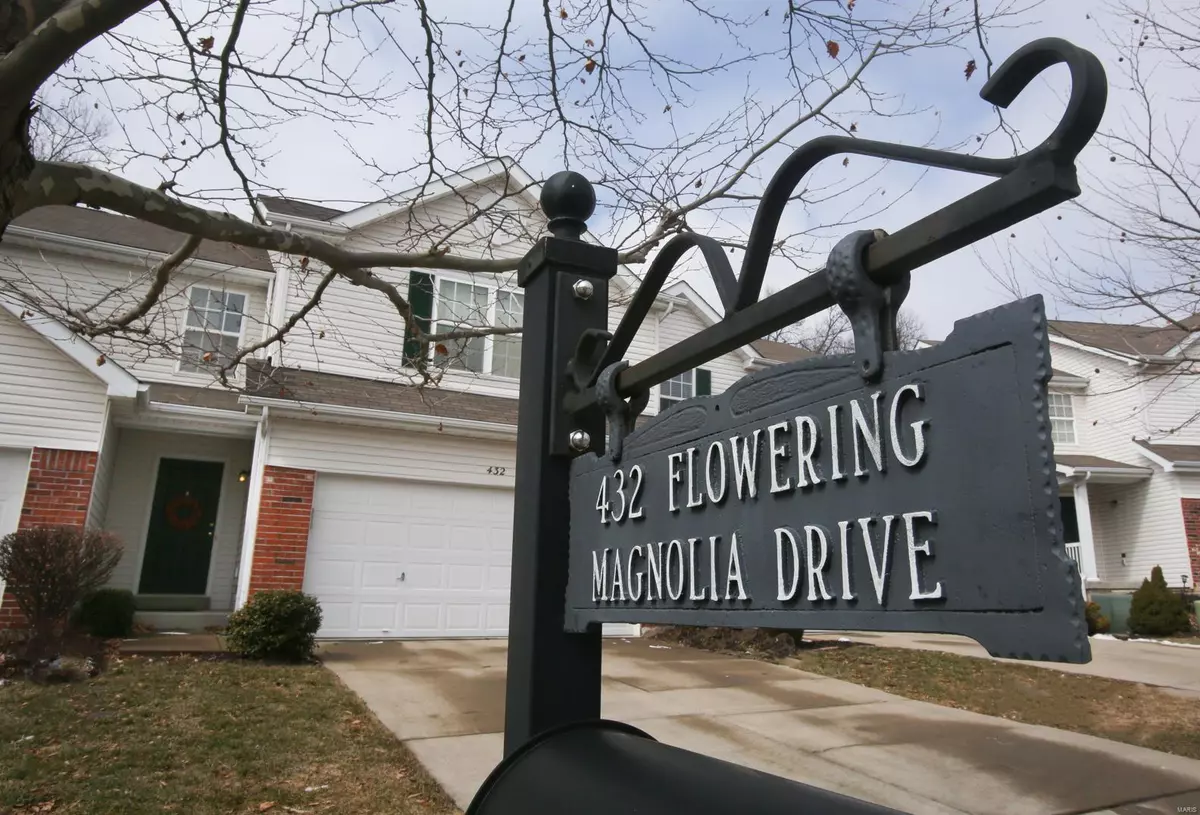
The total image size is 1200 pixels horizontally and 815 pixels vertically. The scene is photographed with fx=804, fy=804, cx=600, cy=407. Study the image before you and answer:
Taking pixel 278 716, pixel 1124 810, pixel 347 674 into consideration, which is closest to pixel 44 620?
pixel 347 674

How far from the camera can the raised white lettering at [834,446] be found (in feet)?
3.47

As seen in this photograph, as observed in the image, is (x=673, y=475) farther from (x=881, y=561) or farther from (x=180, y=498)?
(x=180, y=498)

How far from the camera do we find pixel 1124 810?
4531 mm

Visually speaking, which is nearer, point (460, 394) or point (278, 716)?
point (278, 716)

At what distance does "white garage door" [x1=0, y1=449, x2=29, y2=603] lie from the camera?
10477mm

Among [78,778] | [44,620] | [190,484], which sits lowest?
[78,778]

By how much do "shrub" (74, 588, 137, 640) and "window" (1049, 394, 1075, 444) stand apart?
1997 centimetres

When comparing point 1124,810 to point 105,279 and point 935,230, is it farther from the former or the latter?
point 105,279

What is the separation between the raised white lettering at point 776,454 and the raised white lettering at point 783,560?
61mm

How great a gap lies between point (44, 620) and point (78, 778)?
176 inches

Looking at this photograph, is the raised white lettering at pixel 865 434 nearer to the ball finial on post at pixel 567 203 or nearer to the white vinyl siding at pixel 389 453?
the ball finial on post at pixel 567 203

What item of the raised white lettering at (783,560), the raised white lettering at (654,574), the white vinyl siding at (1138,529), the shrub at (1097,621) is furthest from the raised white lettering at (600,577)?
the white vinyl siding at (1138,529)

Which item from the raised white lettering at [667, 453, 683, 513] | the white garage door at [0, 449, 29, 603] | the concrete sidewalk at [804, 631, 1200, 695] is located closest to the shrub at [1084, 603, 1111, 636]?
the concrete sidewalk at [804, 631, 1200, 695]

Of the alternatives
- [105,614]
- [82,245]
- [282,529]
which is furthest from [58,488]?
[82,245]
